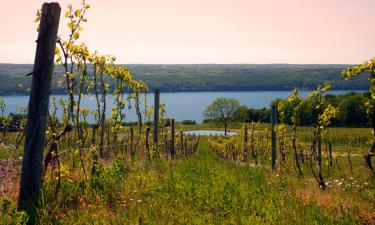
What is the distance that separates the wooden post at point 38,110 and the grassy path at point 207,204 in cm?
88

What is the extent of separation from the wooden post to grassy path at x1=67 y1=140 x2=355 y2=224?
2.87ft

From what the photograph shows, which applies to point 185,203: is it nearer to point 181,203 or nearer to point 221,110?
point 181,203

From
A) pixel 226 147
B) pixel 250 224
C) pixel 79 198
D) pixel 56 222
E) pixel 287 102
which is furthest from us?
pixel 226 147

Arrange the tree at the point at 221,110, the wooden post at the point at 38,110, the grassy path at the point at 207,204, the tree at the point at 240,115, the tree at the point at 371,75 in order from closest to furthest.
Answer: the wooden post at the point at 38,110 → the grassy path at the point at 207,204 → the tree at the point at 371,75 → the tree at the point at 240,115 → the tree at the point at 221,110

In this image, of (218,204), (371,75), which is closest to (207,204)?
(218,204)

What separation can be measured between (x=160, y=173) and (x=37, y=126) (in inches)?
176

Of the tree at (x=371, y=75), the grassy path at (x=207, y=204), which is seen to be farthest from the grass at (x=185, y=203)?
the tree at (x=371, y=75)

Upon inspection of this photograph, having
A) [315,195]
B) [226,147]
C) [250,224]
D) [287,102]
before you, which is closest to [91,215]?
[250,224]

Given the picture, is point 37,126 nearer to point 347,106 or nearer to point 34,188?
point 34,188

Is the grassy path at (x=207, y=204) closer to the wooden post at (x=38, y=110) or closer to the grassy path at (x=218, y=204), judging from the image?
the grassy path at (x=218, y=204)

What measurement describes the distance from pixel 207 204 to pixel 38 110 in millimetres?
3388

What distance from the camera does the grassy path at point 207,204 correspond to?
572 centimetres

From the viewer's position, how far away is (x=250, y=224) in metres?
Result: 5.57

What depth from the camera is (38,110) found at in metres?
5.66
